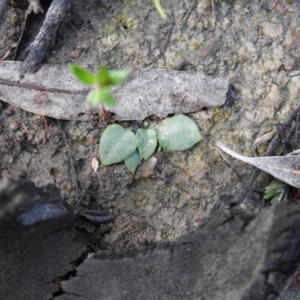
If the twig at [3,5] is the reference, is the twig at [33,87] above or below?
below

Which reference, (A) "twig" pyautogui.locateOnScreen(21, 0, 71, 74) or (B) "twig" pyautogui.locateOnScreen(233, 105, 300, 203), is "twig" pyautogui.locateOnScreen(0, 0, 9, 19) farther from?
(B) "twig" pyautogui.locateOnScreen(233, 105, 300, 203)

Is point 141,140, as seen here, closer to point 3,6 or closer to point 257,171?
point 257,171

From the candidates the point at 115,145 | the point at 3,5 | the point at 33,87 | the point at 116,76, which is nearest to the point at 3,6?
the point at 3,5

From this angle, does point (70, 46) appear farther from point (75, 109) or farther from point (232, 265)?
point (232, 265)

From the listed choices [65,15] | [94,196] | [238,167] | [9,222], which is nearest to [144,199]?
[94,196]

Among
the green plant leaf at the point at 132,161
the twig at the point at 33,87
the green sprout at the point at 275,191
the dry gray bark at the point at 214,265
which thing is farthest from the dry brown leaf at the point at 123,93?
the dry gray bark at the point at 214,265

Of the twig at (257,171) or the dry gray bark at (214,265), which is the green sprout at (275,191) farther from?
the dry gray bark at (214,265)
